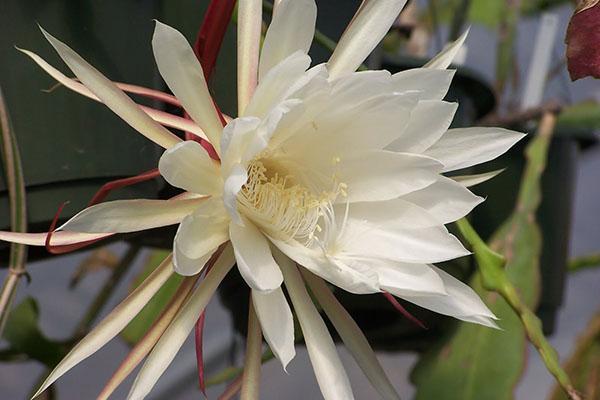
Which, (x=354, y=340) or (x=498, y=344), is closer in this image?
(x=354, y=340)

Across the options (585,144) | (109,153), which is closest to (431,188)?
(109,153)

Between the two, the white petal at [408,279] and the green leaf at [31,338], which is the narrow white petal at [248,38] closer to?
the white petal at [408,279]

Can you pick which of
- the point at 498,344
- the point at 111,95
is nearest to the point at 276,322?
the point at 111,95

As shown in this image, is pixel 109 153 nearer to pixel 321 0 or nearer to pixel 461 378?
pixel 321 0

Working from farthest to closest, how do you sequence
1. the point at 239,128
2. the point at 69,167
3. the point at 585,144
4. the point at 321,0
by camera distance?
1. the point at 585,144
2. the point at 321,0
3. the point at 69,167
4. the point at 239,128

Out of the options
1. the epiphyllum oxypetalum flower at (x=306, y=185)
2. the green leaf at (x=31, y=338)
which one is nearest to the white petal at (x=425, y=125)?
the epiphyllum oxypetalum flower at (x=306, y=185)

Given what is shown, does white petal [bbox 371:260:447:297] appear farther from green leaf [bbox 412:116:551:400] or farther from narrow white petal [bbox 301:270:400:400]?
green leaf [bbox 412:116:551:400]

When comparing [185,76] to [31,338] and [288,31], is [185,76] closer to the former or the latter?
[288,31]
